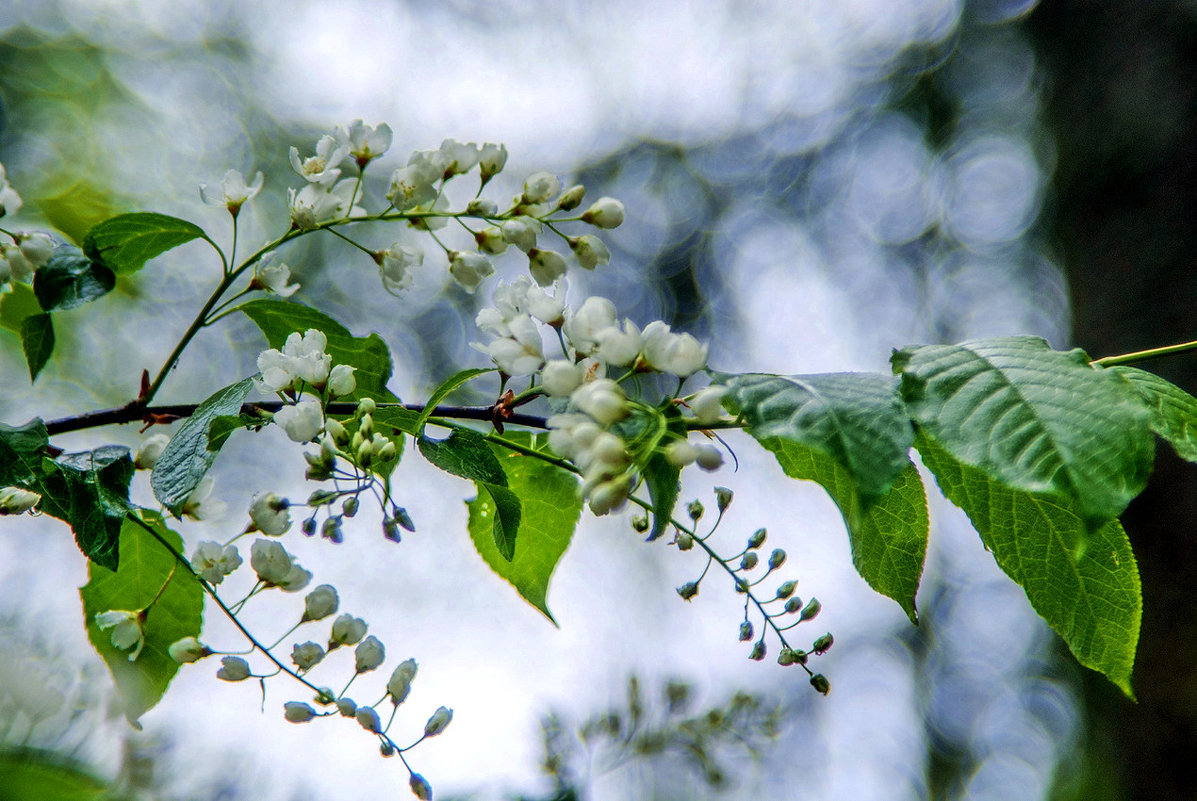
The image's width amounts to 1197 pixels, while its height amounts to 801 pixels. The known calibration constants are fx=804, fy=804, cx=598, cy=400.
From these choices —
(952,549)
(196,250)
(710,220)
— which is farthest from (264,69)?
(952,549)

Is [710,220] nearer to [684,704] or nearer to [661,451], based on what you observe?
[684,704]

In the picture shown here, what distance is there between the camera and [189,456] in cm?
43

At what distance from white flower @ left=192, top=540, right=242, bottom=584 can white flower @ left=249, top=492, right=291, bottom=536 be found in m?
0.04

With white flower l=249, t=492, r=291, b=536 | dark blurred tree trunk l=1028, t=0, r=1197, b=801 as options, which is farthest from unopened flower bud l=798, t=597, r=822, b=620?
dark blurred tree trunk l=1028, t=0, r=1197, b=801

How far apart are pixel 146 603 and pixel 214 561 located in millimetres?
139

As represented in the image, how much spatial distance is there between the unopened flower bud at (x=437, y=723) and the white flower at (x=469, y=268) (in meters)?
0.29

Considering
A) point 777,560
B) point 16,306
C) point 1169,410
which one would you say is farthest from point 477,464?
point 16,306

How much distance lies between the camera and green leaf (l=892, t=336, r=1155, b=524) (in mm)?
340

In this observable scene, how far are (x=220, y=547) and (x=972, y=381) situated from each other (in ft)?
1.40

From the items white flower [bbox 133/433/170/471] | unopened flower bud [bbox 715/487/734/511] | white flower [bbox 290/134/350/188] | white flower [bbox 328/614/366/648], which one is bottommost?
white flower [bbox 328/614/366/648]

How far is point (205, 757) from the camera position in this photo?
2.85 feet

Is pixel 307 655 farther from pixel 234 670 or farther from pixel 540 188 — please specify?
pixel 540 188

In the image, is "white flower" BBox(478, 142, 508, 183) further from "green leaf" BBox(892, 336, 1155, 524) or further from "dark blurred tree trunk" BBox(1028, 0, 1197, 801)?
"dark blurred tree trunk" BBox(1028, 0, 1197, 801)

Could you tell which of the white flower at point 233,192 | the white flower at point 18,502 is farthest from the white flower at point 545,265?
the white flower at point 18,502
